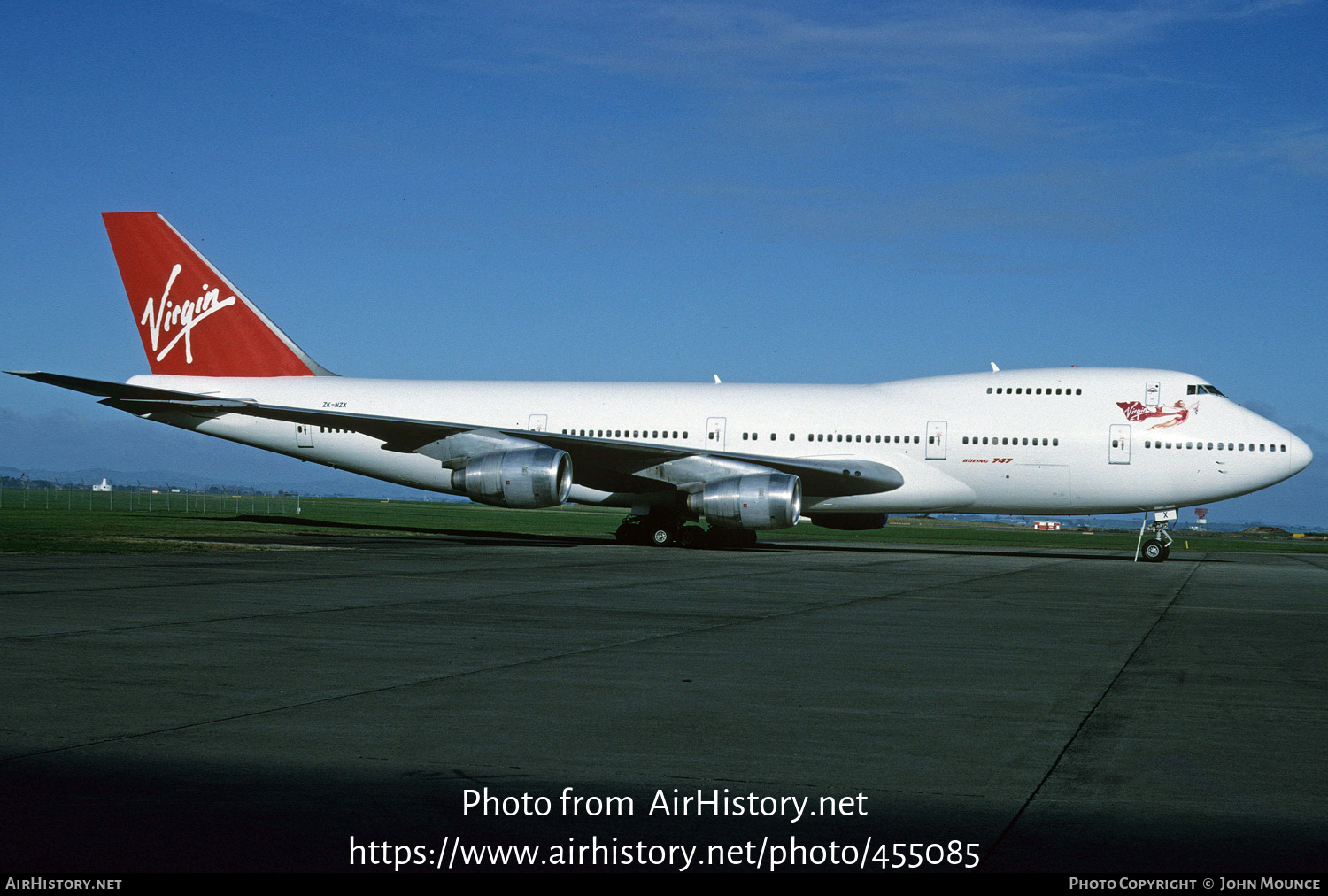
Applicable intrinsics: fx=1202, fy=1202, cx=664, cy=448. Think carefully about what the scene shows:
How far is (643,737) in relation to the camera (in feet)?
19.0

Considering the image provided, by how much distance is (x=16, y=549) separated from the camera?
18859 mm

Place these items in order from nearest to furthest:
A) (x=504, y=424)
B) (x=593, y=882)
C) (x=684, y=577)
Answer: (x=593, y=882) < (x=684, y=577) < (x=504, y=424)

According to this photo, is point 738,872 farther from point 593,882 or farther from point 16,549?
point 16,549

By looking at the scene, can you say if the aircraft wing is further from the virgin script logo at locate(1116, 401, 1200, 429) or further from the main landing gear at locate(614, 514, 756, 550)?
the virgin script logo at locate(1116, 401, 1200, 429)

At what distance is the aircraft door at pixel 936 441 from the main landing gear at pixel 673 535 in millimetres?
4650

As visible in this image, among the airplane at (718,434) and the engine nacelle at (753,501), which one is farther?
the airplane at (718,434)

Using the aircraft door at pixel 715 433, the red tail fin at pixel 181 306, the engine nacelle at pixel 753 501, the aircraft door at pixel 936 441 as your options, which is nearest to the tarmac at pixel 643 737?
the engine nacelle at pixel 753 501

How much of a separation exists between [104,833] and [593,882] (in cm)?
165

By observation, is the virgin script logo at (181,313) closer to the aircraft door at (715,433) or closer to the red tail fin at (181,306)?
the red tail fin at (181,306)

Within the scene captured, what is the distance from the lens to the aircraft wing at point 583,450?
2414 centimetres

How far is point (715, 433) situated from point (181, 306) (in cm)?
1323

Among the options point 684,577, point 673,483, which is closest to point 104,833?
point 684,577

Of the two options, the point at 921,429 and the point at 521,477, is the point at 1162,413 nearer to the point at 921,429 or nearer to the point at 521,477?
the point at 921,429

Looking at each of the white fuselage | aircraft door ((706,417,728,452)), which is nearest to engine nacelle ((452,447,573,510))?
the white fuselage
